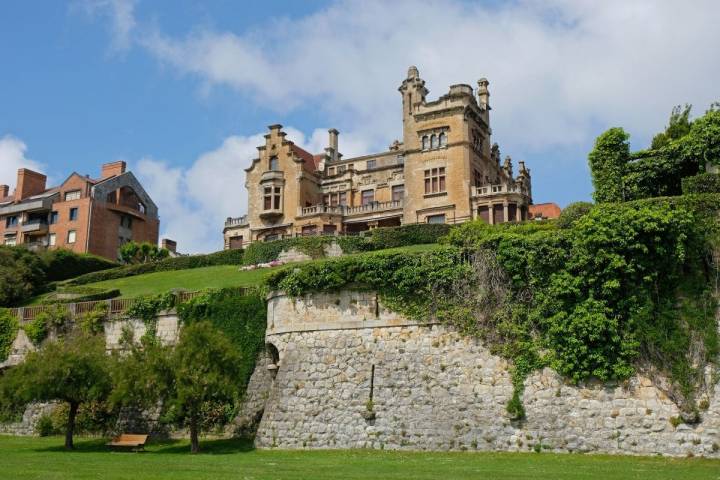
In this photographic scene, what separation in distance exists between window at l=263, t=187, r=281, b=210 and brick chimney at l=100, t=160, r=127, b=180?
2417 centimetres

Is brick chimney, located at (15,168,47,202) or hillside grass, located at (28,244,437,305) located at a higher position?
brick chimney, located at (15,168,47,202)

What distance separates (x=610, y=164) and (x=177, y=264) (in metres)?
34.2

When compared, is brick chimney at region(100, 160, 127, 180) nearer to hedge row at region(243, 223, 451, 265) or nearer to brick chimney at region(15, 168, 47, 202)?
brick chimney at region(15, 168, 47, 202)

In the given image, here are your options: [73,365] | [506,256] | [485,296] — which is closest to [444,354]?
[485,296]

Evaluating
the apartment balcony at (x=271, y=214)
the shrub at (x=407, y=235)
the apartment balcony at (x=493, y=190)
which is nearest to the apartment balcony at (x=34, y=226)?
the apartment balcony at (x=271, y=214)

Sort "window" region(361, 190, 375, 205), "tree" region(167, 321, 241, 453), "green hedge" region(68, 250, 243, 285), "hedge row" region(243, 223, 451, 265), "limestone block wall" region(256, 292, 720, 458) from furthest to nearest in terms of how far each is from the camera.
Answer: "window" region(361, 190, 375, 205) → "green hedge" region(68, 250, 243, 285) → "hedge row" region(243, 223, 451, 265) → "tree" region(167, 321, 241, 453) → "limestone block wall" region(256, 292, 720, 458)

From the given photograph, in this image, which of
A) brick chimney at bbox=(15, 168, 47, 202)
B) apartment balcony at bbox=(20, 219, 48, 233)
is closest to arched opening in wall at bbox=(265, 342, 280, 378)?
apartment balcony at bbox=(20, 219, 48, 233)

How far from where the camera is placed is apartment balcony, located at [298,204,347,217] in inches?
2594

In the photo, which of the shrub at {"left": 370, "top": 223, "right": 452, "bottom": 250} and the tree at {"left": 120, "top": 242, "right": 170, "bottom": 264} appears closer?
the shrub at {"left": 370, "top": 223, "right": 452, "bottom": 250}

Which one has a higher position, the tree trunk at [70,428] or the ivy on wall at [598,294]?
the ivy on wall at [598,294]

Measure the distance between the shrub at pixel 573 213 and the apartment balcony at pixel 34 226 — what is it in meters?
69.1

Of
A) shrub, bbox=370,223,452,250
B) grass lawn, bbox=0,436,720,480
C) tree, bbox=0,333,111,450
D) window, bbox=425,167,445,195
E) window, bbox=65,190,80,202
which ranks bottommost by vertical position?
grass lawn, bbox=0,436,720,480

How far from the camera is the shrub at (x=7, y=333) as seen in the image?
3612 cm

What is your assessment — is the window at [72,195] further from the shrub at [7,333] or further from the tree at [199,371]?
the tree at [199,371]
